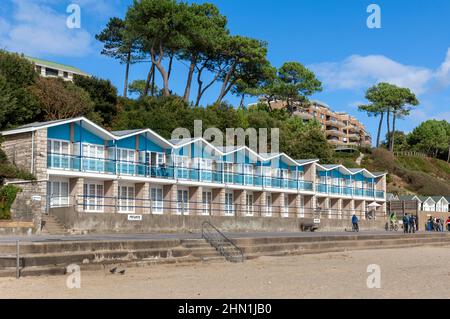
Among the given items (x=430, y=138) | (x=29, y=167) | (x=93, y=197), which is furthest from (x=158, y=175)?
(x=430, y=138)

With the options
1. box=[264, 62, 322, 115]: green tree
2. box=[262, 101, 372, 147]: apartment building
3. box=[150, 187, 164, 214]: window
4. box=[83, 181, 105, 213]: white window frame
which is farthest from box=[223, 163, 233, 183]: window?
box=[262, 101, 372, 147]: apartment building

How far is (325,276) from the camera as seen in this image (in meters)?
18.6

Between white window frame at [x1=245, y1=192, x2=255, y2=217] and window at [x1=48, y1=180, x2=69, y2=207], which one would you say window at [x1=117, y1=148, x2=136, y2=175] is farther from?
white window frame at [x1=245, y1=192, x2=255, y2=217]

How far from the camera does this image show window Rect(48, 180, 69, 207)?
34.6m

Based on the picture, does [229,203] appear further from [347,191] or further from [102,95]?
[102,95]

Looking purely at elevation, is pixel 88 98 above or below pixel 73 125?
above

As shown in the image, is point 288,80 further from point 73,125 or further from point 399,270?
point 399,270

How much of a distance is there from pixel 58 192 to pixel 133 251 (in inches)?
636

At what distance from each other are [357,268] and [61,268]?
32.8 ft

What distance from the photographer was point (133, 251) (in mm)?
20500

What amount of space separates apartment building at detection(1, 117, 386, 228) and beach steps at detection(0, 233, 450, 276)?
959 cm

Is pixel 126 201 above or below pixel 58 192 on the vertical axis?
below

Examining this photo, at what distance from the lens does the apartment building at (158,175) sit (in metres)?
35.0

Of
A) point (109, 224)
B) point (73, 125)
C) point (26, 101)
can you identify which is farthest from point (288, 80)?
point (109, 224)
